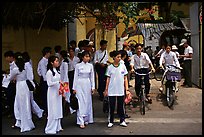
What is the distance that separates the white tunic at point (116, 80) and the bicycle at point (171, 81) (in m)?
2.18

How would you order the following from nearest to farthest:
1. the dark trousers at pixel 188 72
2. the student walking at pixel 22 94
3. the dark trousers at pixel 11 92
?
the student walking at pixel 22 94 < the dark trousers at pixel 11 92 < the dark trousers at pixel 188 72

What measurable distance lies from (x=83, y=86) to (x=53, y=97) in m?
0.85

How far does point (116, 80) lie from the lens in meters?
7.50

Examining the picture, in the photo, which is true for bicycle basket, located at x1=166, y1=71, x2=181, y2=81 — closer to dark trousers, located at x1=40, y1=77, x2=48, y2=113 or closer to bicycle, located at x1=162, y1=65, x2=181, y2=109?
bicycle, located at x1=162, y1=65, x2=181, y2=109

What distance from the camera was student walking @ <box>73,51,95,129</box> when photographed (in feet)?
25.1

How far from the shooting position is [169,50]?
10.1 meters

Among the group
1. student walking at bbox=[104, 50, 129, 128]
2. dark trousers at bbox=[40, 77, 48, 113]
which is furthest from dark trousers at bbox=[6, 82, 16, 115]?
student walking at bbox=[104, 50, 129, 128]

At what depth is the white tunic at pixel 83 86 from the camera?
7.64m

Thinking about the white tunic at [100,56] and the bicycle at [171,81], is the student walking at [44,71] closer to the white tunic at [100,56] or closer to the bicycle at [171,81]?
the white tunic at [100,56]

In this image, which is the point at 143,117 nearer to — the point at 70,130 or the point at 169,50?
the point at 70,130

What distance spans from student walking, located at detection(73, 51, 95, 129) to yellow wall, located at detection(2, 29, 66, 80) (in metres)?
4.28

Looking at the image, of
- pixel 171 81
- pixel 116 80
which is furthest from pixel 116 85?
pixel 171 81

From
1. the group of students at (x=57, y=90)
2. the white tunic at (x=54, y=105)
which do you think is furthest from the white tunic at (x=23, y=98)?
the white tunic at (x=54, y=105)

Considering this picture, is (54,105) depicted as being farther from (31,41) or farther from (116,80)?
(31,41)
